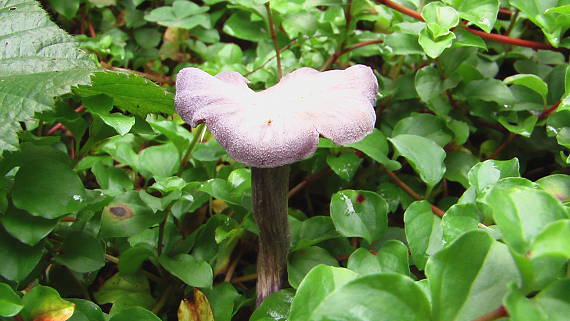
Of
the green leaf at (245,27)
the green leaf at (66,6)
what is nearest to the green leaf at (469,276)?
the green leaf at (245,27)

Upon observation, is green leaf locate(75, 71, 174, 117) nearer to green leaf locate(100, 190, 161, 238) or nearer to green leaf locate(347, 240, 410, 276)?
green leaf locate(100, 190, 161, 238)

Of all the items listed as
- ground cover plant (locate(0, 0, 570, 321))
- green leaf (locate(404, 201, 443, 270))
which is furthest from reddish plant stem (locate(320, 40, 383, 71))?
green leaf (locate(404, 201, 443, 270))

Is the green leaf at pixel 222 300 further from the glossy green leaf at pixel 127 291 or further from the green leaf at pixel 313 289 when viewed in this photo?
the green leaf at pixel 313 289

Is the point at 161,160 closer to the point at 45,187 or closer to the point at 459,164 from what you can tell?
the point at 45,187

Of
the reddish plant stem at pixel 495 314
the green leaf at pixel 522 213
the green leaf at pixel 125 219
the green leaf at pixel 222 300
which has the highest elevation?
the green leaf at pixel 522 213

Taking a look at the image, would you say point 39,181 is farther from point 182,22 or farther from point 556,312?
point 182,22
